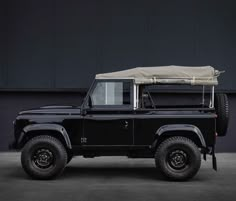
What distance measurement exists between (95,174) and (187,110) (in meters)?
2.54

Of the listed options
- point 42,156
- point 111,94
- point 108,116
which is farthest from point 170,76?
point 42,156

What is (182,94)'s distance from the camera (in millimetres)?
14898

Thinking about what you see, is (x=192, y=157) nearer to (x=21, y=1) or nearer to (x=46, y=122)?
(x=46, y=122)

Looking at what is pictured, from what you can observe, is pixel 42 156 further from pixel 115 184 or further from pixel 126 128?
pixel 126 128

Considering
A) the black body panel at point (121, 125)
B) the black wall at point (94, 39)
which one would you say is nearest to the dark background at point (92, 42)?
the black wall at point (94, 39)

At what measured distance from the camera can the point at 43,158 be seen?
10.2 metres

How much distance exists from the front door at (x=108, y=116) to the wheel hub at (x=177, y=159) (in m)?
0.86

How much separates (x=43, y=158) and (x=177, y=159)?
2704 millimetres

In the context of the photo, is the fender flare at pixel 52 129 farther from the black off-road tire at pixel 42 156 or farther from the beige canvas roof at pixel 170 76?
the beige canvas roof at pixel 170 76

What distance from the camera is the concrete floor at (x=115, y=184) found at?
866 centimetres

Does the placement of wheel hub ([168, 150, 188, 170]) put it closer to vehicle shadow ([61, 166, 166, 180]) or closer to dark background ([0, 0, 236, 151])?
vehicle shadow ([61, 166, 166, 180])

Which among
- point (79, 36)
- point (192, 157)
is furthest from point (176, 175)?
point (79, 36)

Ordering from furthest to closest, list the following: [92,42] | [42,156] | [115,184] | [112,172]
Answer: [92,42] < [112,172] < [42,156] < [115,184]

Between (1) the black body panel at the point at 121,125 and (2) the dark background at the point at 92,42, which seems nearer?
(1) the black body panel at the point at 121,125
